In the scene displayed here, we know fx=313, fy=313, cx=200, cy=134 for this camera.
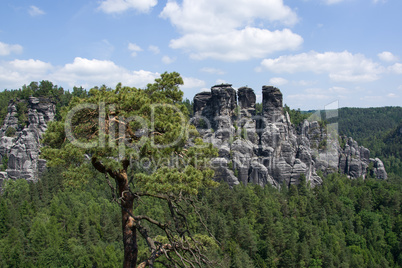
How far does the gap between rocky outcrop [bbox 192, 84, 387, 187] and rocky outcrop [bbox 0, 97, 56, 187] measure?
1513 inches

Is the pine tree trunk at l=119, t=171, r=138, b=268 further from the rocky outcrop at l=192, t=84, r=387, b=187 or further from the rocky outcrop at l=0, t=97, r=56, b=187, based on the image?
the rocky outcrop at l=0, t=97, r=56, b=187

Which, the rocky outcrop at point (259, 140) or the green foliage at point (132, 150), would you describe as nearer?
the green foliage at point (132, 150)

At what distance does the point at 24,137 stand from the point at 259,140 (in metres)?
55.7

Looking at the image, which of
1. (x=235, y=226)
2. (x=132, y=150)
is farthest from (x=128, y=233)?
(x=235, y=226)

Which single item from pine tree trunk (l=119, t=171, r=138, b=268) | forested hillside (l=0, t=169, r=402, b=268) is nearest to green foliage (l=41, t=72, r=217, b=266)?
pine tree trunk (l=119, t=171, r=138, b=268)

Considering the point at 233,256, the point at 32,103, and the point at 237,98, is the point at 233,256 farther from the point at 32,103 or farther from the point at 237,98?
the point at 32,103

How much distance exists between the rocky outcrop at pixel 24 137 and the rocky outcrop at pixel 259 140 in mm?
38418

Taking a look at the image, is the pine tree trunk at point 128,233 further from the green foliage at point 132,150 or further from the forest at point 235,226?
the forest at point 235,226

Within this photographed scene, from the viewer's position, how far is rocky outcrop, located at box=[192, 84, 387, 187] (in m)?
70.9

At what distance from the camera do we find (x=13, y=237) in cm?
3778

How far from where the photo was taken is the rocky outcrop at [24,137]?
6869cm

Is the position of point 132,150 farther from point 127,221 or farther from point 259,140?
point 259,140

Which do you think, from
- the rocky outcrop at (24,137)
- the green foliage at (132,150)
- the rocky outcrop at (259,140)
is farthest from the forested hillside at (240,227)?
the green foliage at (132,150)

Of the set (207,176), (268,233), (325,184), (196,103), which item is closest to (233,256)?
(268,233)
